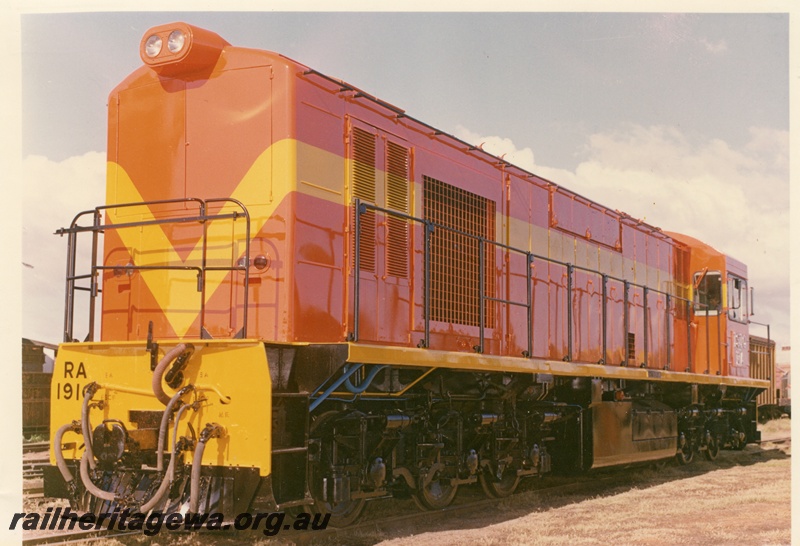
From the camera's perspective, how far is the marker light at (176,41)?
20.2 feet

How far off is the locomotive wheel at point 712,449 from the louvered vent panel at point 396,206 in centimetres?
792

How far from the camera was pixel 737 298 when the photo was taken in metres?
13.2

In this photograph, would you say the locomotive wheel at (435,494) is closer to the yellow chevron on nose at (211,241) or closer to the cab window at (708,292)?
the yellow chevron on nose at (211,241)

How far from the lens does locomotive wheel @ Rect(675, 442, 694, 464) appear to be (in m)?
12.0

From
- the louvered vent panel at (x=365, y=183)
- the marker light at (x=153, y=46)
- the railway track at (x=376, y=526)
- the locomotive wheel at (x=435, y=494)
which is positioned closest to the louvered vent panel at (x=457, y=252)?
the louvered vent panel at (x=365, y=183)

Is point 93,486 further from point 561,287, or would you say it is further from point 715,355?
point 715,355

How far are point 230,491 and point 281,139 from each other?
2.47 metres

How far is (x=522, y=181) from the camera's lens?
889 centimetres

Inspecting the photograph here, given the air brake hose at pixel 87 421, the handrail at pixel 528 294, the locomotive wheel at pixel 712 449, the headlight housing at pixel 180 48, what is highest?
the headlight housing at pixel 180 48

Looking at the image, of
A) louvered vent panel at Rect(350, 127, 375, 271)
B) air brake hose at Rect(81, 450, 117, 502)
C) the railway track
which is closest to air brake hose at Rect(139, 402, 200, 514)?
air brake hose at Rect(81, 450, 117, 502)

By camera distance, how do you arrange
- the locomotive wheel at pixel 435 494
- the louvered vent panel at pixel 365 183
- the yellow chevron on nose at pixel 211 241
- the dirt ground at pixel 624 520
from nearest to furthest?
the yellow chevron on nose at pixel 211 241 < the dirt ground at pixel 624 520 < the louvered vent panel at pixel 365 183 < the locomotive wheel at pixel 435 494

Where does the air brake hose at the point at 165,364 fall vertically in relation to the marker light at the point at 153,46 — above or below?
below

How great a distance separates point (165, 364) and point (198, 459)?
2.20ft

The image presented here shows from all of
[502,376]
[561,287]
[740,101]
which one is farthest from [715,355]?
[502,376]
